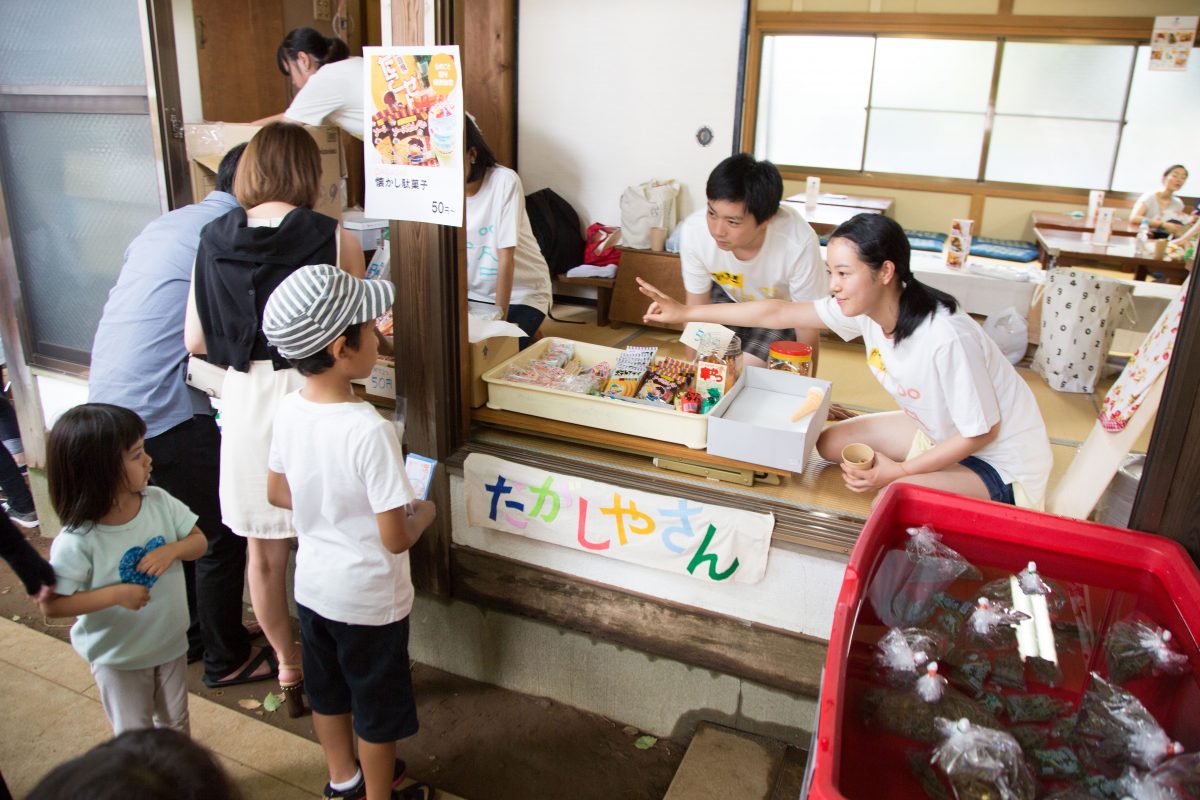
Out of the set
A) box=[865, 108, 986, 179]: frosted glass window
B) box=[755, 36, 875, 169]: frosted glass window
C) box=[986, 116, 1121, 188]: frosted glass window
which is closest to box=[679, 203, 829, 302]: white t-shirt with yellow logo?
box=[755, 36, 875, 169]: frosted glass window

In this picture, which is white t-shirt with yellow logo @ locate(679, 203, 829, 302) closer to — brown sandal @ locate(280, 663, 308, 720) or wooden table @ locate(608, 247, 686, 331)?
brown sandal @ locate(280, 663, 308, 720)

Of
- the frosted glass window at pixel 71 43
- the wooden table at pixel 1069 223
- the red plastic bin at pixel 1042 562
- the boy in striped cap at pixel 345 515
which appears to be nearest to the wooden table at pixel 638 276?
the wooden table at pixel 1069 223

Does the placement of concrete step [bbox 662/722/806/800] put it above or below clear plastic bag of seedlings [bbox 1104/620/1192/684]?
below

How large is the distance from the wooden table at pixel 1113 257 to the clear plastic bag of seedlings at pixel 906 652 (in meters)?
5.25

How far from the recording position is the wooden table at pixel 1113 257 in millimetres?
5844

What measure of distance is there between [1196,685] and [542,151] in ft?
20.3

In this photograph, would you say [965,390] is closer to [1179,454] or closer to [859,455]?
[859,455]

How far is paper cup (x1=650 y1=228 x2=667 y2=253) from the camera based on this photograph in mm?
6223

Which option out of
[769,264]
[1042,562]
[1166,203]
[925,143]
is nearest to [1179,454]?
[1042,562]

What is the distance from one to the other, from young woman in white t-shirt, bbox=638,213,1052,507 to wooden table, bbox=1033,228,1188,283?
406cm

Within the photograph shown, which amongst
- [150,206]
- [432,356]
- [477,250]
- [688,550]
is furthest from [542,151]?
[688,550]

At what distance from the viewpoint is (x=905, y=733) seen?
1304mm

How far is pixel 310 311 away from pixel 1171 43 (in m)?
7.55

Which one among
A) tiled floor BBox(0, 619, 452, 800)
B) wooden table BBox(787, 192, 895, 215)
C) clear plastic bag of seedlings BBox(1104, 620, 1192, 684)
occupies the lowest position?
tiled floor BBox(0, 619, 452, 800)
